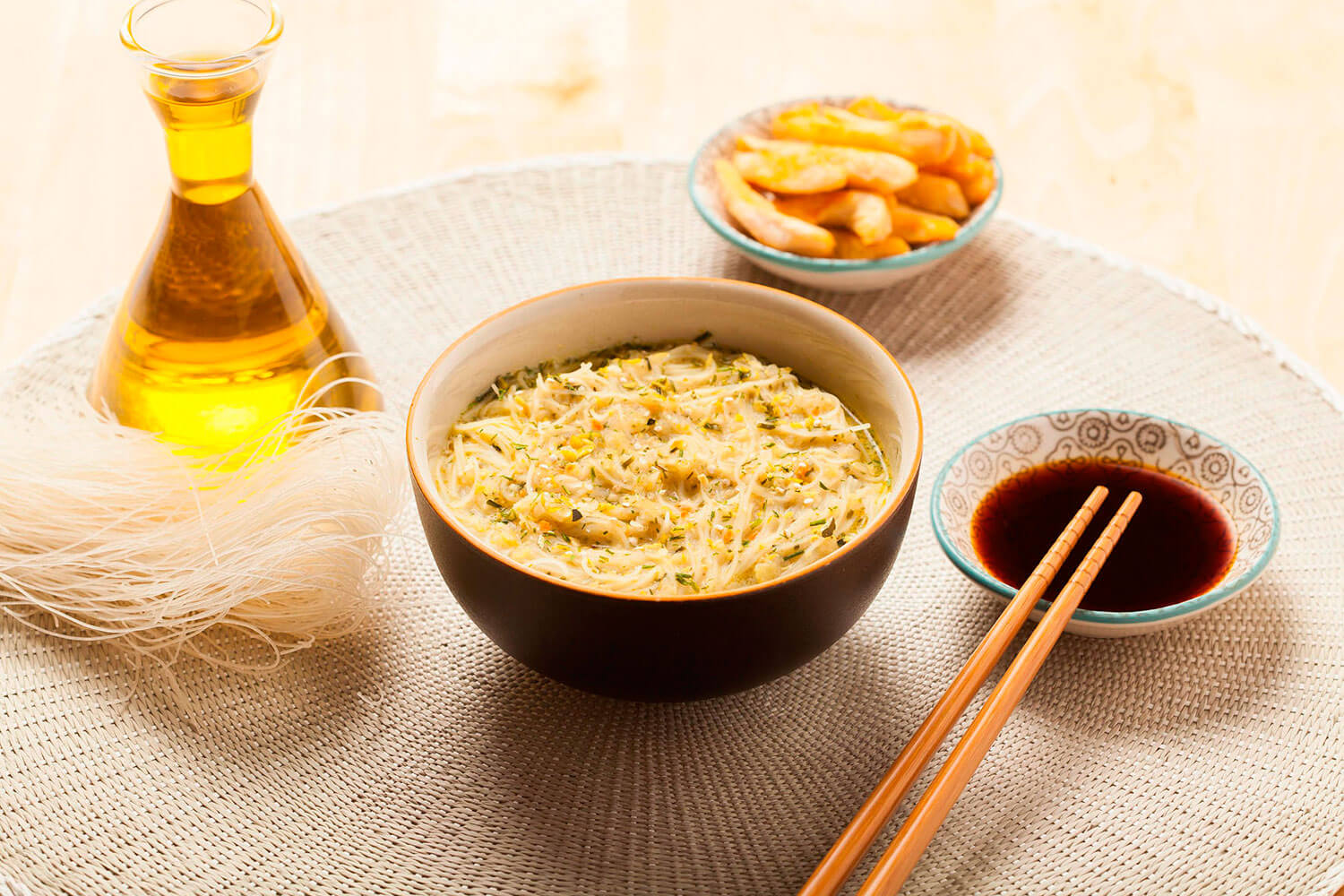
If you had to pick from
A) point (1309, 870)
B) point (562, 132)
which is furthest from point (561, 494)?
point (562, 132)

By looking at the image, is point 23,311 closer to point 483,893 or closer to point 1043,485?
point 483,893

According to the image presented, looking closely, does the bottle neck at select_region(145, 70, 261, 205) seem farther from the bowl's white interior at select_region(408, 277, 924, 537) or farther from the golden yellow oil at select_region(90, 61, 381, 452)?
the bowl's white interior at select_region(408, 277, 924, 537)

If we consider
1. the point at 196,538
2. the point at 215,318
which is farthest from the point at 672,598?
the point at 215,318

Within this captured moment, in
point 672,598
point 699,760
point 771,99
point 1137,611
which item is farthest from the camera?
point 771,99

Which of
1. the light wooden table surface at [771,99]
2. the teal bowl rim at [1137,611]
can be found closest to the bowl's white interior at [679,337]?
the teal bowl rim at [1137,611]

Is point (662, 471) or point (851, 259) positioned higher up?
point (662, 471)

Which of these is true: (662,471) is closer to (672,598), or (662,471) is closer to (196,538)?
(672,598)
